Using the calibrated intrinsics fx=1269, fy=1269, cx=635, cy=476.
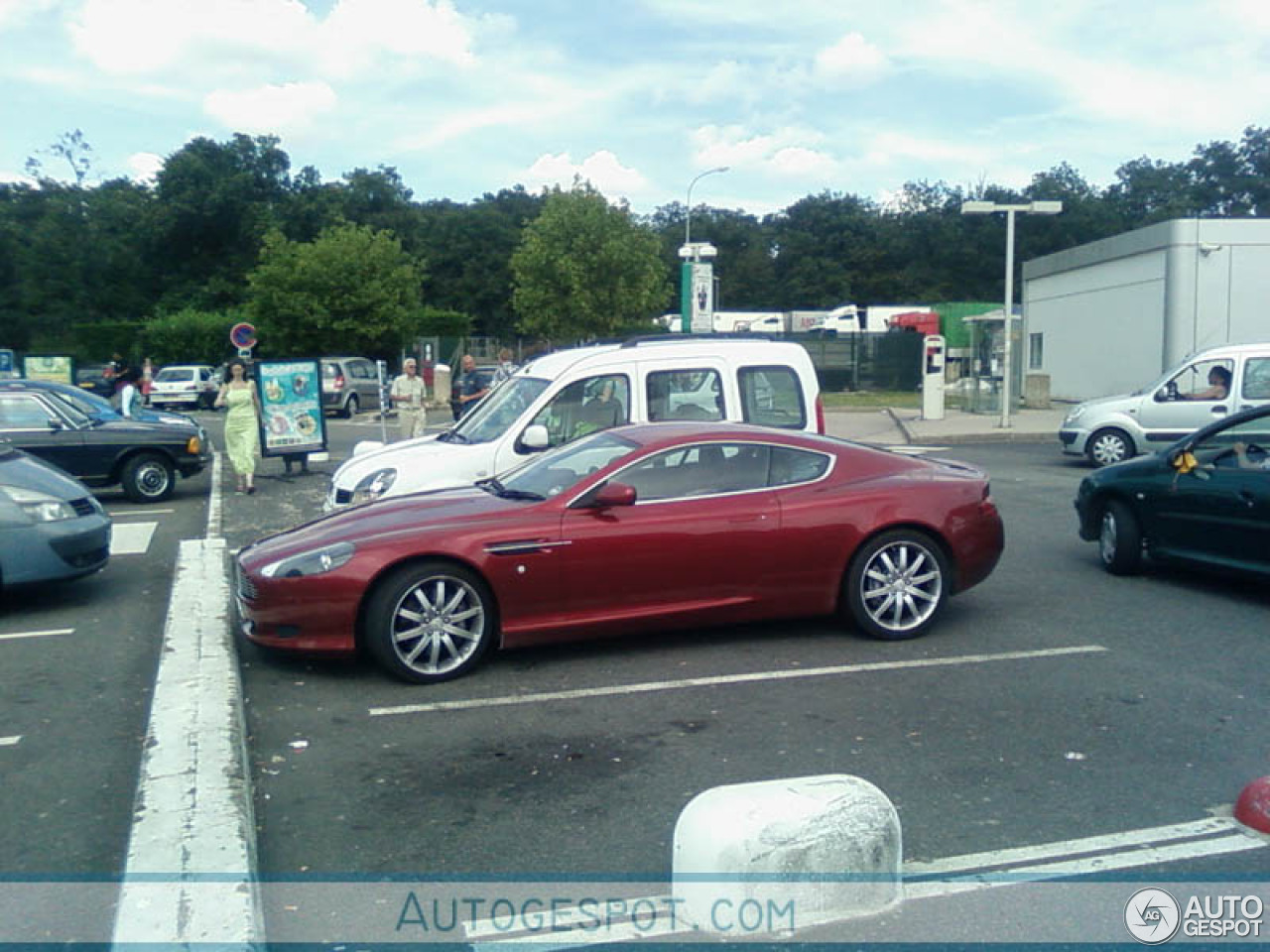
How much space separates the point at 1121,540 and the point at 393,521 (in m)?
5.81

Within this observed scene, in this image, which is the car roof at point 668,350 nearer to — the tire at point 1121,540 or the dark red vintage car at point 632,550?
the dark red vintage car at point 632,550

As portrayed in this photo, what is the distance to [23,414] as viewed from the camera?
15.5 metres

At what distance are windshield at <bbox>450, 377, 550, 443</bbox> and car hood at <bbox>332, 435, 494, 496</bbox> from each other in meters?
0.22

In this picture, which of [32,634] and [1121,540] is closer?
[32,634]

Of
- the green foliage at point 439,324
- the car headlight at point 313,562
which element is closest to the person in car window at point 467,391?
the car headlight at point 313,562

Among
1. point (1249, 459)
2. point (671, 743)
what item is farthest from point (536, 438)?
point (1249, 459)

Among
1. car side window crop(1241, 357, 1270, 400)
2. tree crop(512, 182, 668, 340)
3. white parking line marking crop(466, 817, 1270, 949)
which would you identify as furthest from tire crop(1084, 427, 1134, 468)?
tree crop(512, 182, 668, 340)

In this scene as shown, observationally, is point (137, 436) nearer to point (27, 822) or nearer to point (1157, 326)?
point (27, 822)

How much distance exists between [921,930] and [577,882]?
1.21m

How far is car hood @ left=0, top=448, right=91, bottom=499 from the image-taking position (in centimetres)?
927

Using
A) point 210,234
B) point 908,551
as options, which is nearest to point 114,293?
point 210,234

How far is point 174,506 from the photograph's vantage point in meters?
16.0

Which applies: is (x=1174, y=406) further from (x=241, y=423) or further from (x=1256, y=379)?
(x=241, y=423)

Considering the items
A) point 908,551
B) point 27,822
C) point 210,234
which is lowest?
point 27,822
